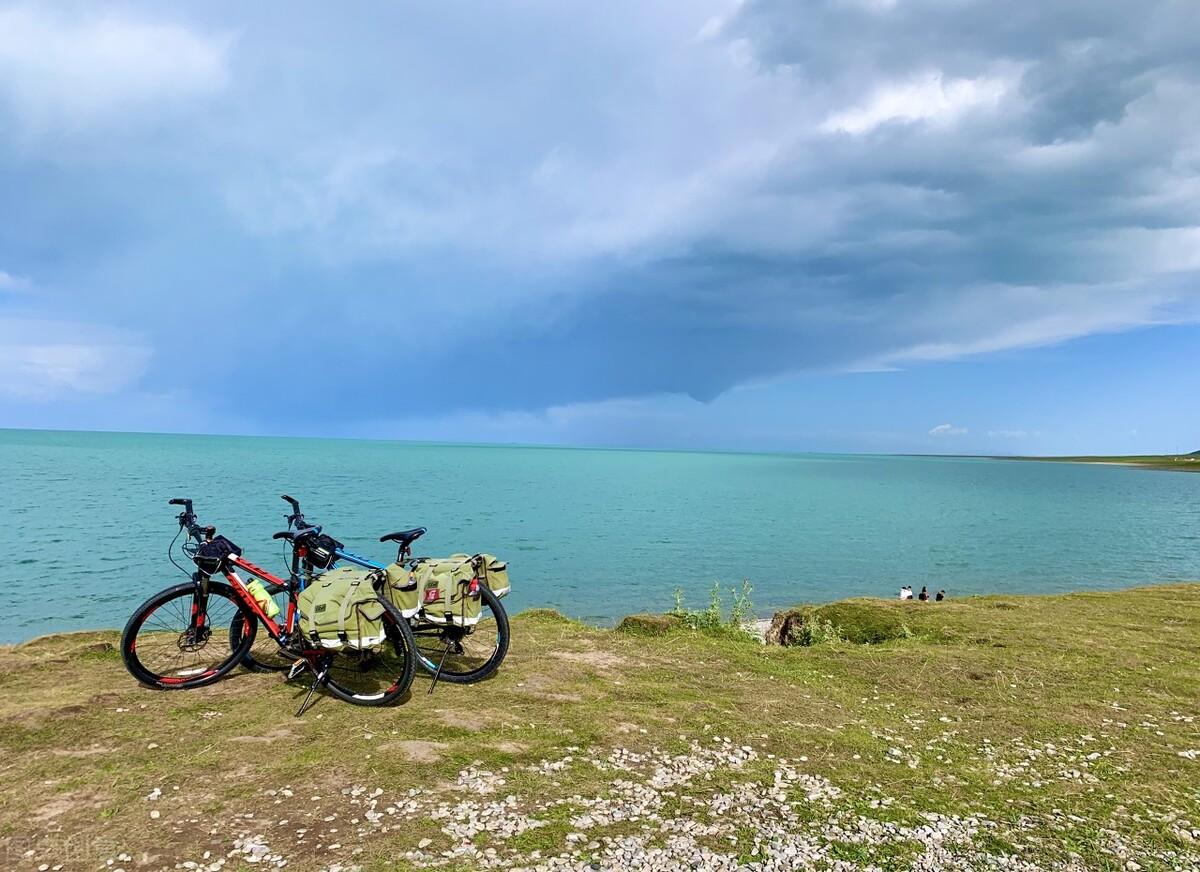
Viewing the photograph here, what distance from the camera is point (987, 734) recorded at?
7.47 m

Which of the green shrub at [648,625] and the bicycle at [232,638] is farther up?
the bicycle at [232,638]

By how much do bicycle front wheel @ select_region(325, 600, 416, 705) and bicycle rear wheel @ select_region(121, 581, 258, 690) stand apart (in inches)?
51.0

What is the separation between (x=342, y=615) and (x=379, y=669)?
6.09 feet

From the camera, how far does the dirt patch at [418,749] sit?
632cm

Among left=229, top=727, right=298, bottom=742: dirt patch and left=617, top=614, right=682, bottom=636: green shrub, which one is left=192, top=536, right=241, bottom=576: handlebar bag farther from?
left=617, top=614, right=682, bottom=636: green shrub

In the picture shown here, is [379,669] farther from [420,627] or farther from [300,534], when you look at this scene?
[300,534]

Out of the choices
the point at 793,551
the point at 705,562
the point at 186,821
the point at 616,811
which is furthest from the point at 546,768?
the point at 793,551

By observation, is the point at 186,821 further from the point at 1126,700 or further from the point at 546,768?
the point at 1126,700

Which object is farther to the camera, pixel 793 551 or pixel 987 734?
pixel 793 551

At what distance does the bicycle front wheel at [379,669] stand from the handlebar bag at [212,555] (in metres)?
1.87

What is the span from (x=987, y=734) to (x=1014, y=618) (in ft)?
25.1

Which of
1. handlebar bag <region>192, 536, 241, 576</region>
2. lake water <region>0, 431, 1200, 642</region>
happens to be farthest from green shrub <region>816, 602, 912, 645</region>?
lake water <region>0, 431, 1200, 642</region>

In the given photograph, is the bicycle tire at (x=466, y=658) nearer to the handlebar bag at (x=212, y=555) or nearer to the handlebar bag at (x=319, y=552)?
the handlebar bag at (x=319, y=552)

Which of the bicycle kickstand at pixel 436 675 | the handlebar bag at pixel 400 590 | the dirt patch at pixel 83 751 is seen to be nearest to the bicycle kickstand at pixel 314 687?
the handlebar bag at pixel 400 590
